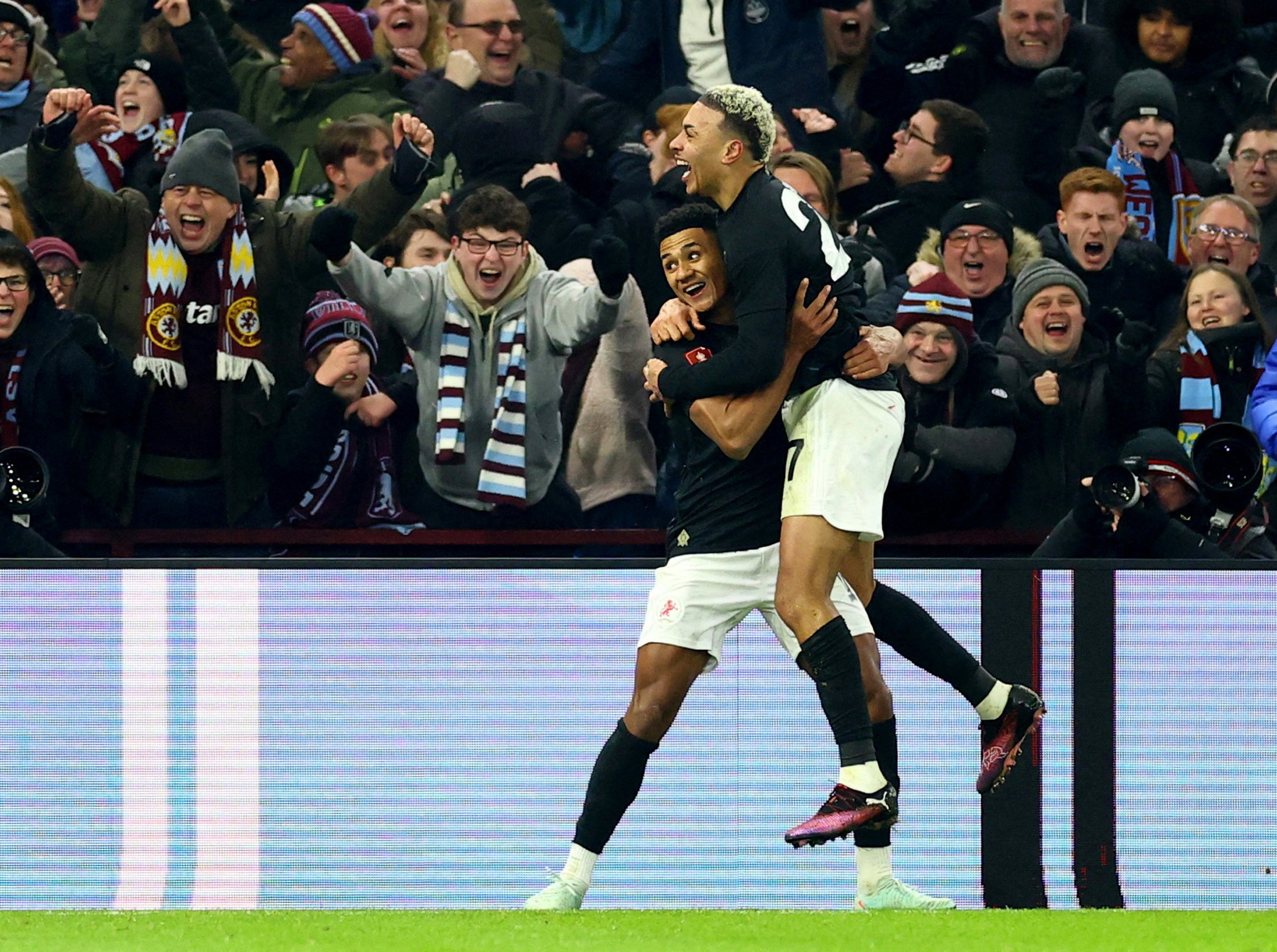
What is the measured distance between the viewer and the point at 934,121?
8.30 m

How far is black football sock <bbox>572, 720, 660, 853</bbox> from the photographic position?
5230mm

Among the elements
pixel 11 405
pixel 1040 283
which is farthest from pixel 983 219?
pixel 11 405

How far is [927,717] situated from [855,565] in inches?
35.3

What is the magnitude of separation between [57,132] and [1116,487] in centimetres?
419

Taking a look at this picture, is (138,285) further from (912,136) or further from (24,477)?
(912,136)

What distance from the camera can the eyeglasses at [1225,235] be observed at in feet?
25.5

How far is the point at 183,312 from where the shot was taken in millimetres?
7559

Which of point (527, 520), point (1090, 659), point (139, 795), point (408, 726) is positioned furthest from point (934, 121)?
point (139, 795)

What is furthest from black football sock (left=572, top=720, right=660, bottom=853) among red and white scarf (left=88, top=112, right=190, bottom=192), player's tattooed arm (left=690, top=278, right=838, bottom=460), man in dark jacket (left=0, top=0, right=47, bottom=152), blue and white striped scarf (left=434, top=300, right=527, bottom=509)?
man in dark jacket (left=0, top=0, right=47, bottom=152)

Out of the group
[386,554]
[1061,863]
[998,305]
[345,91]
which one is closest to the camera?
[1061,863]

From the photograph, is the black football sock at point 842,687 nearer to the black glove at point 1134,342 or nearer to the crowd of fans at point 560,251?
the crowd of fans at point 560,251

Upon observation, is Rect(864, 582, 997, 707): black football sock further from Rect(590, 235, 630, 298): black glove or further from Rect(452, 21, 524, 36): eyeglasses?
Rect(452, 21, 524, 36): eyeglasses

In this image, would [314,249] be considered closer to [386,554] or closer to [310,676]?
[386,554]

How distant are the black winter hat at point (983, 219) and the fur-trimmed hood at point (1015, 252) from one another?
47 mm
